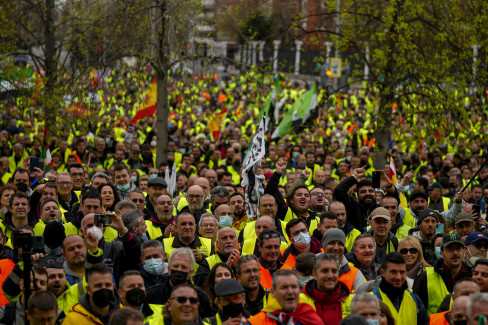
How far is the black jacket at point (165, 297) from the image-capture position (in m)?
6.57

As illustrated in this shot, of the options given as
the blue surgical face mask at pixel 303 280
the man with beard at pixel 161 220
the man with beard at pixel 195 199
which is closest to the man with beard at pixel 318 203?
the man with beard at pixel 195 199

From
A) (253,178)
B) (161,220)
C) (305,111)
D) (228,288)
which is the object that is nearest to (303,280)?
(228,288)

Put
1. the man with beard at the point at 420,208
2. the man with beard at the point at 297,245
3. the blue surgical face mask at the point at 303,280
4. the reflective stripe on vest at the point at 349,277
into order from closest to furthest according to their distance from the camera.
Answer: the blue surgical face mask at the point at 303,280
the reflective stripe on vest at the point at 349,277
the man with beard at the point at 297,245
the man with beard at the point at 420,208

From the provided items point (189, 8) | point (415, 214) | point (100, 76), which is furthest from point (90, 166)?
point (415, 214)

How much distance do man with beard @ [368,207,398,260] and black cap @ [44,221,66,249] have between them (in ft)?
10.8

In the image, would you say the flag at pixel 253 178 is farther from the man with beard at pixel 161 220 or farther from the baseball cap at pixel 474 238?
the baseball cap at pixel 474 238

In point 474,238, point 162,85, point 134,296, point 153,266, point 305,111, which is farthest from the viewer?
point 305,111

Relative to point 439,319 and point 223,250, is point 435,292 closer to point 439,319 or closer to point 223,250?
point 439,319

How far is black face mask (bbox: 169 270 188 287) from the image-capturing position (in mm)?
6695

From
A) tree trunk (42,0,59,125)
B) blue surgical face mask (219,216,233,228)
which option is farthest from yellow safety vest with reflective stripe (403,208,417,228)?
tree trunk (42,0,59,125)

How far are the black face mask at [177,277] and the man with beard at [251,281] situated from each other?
0.46 meters

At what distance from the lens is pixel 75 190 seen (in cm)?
1159

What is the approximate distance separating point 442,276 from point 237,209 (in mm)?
3145

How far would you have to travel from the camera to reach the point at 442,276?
24.2 ft
